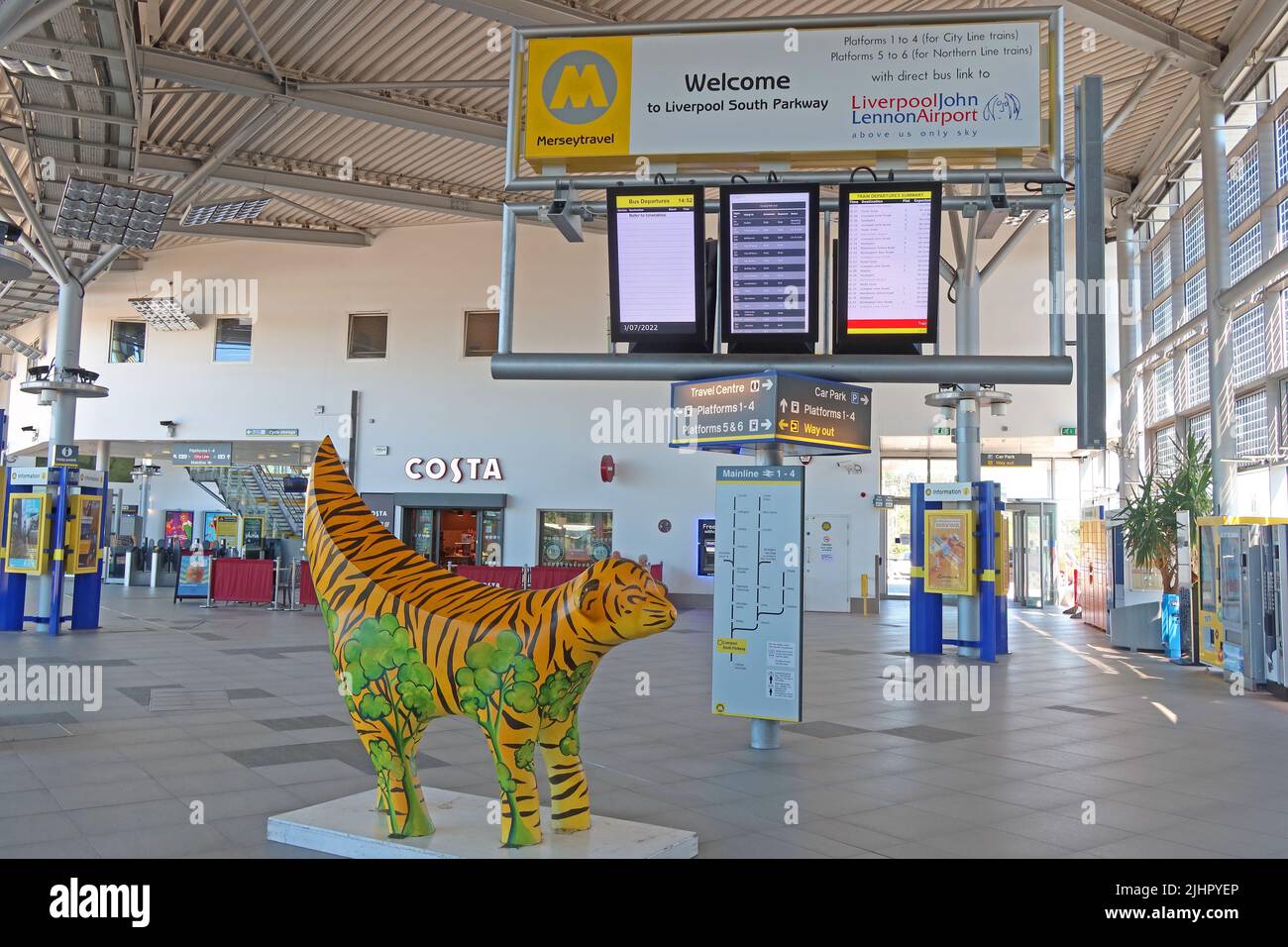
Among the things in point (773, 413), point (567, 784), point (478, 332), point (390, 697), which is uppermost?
point (478, 332)

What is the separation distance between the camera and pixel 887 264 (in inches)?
213

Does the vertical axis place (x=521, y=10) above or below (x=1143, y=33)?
below

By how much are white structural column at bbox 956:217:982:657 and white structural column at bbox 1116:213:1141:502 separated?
8.76 m

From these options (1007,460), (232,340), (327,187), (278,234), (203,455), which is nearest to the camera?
(327,187)

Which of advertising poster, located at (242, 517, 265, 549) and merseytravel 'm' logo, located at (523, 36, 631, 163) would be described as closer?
merseytravel 'm' logo, located at (523, 36, 631, 163)

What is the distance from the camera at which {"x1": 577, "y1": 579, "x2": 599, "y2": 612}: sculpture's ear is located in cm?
417

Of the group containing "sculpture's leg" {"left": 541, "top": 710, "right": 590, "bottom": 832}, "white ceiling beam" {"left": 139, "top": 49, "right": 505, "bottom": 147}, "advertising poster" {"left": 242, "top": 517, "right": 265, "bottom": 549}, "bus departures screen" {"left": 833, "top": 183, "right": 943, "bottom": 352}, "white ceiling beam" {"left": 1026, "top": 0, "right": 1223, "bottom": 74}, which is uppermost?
"white ceiling beam" {"left": 1026, "top": 0, "right": 1223, "bottom": 74}

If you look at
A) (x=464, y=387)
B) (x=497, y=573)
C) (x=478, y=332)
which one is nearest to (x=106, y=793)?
(x=497, y=573)

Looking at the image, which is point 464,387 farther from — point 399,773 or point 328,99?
point 399,773

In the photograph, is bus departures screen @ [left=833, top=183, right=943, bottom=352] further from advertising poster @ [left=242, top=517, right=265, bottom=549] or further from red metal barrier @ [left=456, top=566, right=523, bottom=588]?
advertising poster @ [left=242, top=517, right=265, bottom=549]

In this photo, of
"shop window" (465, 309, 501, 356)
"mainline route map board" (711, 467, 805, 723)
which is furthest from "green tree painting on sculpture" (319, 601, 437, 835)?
→ "shop window" (465, 309, 501, 356)

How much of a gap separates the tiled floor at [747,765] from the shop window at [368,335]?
12922 mm

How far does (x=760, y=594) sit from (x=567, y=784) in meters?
2.75

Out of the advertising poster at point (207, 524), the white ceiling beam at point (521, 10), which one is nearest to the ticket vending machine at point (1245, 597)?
the white ceiling beam at point (521, 10)
